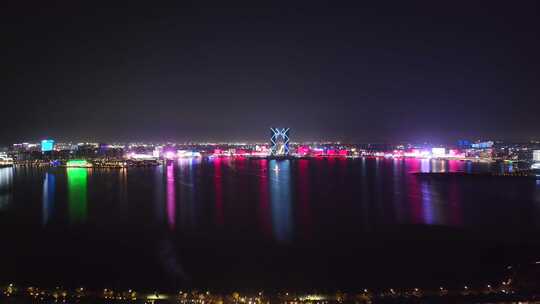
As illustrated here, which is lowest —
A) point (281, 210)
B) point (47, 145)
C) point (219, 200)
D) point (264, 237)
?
point (264, 237)

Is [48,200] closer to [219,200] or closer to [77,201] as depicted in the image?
[77,201]

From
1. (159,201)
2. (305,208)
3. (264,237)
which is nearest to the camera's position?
(264,237)

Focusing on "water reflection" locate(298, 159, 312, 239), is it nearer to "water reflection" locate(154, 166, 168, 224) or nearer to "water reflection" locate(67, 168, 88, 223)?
"water reflection" locate(154, 166, 168, 224)

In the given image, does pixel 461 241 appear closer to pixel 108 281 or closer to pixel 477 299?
pixel 477 299

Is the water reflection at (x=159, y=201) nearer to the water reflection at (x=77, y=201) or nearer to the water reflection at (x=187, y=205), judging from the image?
the water reflection at (x=187, y=205)

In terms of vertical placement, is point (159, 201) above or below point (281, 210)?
above

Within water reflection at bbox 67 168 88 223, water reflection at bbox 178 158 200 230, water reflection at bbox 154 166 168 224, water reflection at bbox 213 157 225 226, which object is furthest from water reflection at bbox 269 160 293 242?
water reflection at bbox 67 168 88 223

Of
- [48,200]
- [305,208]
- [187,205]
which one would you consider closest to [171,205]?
[187,205]

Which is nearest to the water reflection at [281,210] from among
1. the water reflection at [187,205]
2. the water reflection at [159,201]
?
the water reflection at [187,205]
